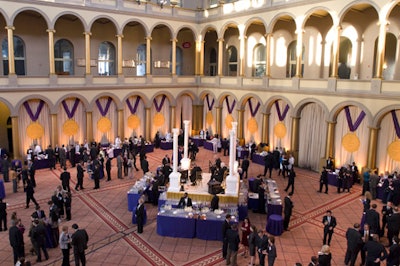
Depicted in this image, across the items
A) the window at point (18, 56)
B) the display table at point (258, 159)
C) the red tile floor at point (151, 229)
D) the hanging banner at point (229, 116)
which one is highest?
the window at point (18, 56)

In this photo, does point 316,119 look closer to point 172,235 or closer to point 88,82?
point 172,235

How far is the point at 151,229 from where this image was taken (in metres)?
12.9

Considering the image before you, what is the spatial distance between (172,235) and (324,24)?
16300mm

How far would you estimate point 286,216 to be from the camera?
12.7 meters

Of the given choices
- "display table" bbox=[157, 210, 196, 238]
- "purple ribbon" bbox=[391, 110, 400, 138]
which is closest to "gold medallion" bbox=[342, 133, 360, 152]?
"purple ribbon" bbox=[391, 110, 400, 138]

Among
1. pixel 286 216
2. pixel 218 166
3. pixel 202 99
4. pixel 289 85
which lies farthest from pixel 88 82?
pixel 286 216

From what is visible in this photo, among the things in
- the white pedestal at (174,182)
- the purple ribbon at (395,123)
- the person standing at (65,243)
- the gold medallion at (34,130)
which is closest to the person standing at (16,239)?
the person standing at (65,243)

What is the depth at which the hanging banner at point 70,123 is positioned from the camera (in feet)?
74.6

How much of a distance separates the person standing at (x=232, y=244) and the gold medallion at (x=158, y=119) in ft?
57.5

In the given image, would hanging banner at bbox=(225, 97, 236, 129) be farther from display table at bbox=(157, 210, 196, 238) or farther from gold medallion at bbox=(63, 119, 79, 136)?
display table at bbox=(157, 210, 196, 238)

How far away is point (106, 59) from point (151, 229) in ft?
55.5

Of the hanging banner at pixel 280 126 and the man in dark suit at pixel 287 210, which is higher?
the hanging banner at pixel 280 126

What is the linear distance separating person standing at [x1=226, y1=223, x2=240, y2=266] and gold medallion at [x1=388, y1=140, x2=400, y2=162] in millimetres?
11116

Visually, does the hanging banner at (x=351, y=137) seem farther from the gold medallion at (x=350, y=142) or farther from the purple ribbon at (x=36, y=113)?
the purple ribbon at (x=36, y=113)
